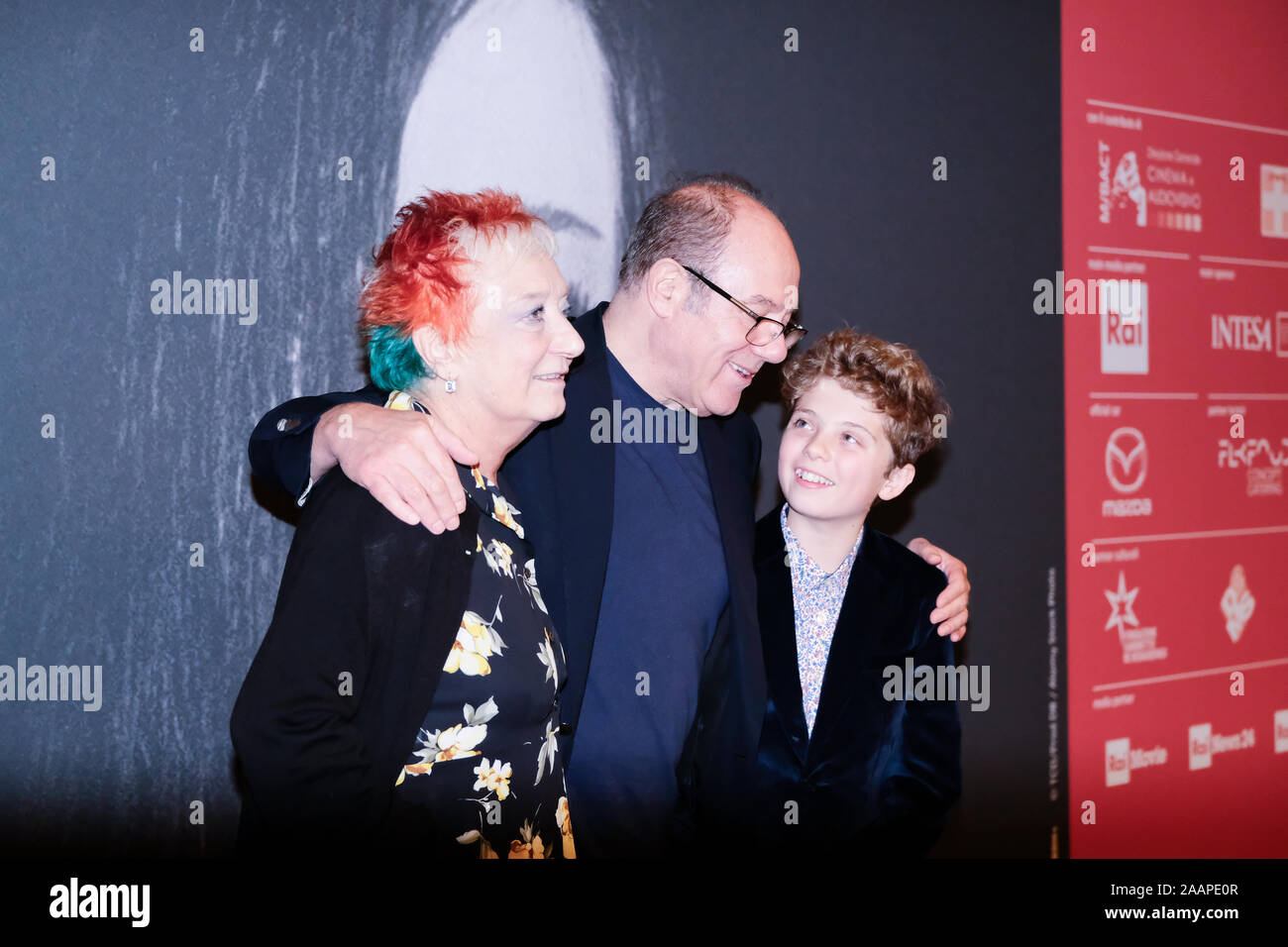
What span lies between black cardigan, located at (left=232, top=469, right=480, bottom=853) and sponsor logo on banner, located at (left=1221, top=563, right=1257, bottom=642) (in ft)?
11.6

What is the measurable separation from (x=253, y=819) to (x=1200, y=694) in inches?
144

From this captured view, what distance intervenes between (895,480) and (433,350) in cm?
112

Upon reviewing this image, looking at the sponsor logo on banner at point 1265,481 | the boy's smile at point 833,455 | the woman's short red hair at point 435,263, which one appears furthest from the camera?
the sponsor logo on banner at point 1265,481

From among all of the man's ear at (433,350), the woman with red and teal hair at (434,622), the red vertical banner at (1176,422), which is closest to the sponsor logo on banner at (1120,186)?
the red vertical banner at (1176,422)

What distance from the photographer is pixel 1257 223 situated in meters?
3.94

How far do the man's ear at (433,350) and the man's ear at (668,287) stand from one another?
2.35ft

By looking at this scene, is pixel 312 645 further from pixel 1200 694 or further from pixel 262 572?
pixel 1200 694

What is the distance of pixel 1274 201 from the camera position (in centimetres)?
399

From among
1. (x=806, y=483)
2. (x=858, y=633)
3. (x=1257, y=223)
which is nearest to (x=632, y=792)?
(x=858, y=633)

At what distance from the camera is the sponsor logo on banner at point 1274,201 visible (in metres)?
3.96

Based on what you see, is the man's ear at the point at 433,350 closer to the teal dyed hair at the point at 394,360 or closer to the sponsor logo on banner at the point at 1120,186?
the teal dyed hair at the point at 394,360

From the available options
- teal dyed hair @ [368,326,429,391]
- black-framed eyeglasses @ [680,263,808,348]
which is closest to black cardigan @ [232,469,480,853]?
teal dyed hair @ [368,326,429,391]

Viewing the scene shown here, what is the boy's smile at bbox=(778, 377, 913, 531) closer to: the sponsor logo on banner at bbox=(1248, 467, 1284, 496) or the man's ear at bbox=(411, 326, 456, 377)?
the man's ear at bbox=(411, 326, 456, 377)

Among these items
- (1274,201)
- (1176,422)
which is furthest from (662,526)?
(1274,201)
